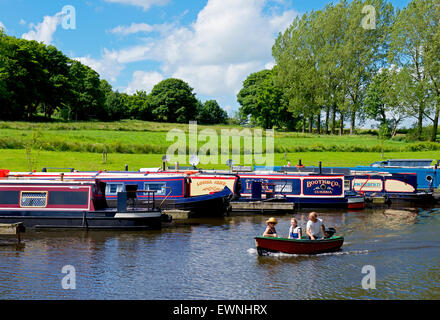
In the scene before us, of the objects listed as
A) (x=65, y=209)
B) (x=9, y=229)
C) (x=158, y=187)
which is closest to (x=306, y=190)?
(x=158, y=187)

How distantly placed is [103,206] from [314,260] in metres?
12.9

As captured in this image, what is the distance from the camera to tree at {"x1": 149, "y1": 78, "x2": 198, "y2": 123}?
124 metres

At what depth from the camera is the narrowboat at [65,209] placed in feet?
81.2

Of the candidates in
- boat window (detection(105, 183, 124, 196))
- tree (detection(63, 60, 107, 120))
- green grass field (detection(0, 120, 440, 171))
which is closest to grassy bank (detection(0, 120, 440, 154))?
green grass field (detection(0, 120, 440, 171))

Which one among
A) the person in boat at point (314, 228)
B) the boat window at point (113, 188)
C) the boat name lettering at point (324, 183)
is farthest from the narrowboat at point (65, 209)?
the boat name lettering at point (324, 183)

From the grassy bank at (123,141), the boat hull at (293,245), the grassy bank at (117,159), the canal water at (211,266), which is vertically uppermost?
the grassy bank at (123,141)

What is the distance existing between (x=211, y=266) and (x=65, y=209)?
1066 cm

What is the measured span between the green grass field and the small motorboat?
95.2 ft

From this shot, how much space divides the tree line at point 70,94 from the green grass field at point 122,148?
16950 mm

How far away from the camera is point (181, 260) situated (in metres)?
19.1

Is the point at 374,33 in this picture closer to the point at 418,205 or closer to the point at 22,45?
the point at 418,205

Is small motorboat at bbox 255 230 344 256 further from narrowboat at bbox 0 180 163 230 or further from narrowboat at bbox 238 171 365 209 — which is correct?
narrowboat at bbox 238 171 365 209

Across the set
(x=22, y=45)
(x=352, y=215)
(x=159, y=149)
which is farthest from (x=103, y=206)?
(x=22, y=45)

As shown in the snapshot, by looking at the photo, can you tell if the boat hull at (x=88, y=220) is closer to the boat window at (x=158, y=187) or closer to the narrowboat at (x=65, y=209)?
the narrowboat at (x=65, y=209)
